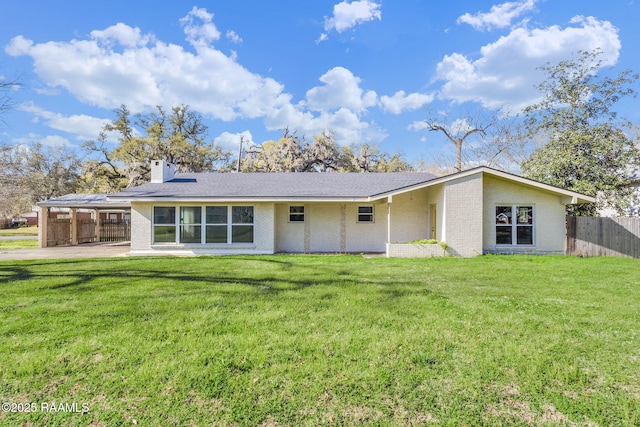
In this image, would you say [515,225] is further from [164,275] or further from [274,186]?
[164,275]

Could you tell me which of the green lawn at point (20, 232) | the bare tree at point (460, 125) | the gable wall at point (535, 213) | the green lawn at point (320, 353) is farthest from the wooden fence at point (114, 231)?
the bare tree at point (460, 125)

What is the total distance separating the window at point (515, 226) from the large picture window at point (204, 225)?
10039 millimetres

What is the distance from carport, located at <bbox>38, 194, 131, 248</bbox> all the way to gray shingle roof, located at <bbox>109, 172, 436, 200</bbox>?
1.97 m

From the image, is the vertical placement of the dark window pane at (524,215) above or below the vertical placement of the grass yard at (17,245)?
above

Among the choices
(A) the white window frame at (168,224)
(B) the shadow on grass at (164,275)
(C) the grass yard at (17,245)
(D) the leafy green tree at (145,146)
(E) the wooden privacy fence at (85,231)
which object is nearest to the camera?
(B) the shadow on grass at (164,275)

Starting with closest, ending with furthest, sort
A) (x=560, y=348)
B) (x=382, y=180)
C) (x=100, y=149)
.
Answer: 1. (x=560, y=348)
2. (x=382, y=180)
3. (x=100, y=149)

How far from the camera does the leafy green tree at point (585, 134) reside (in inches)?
549

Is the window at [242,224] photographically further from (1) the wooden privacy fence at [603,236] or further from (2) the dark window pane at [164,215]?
(1) the wooden privacy fence at [603,236]

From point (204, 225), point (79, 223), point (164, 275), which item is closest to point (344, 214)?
point (204, 225)

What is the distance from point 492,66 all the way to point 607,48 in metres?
8.62

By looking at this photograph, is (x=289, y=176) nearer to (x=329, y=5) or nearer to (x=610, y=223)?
(x=329, y=5)

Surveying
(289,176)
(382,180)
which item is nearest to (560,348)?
(382,180)

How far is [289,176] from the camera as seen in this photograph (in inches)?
645

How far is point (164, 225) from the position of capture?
1294 centimetres
